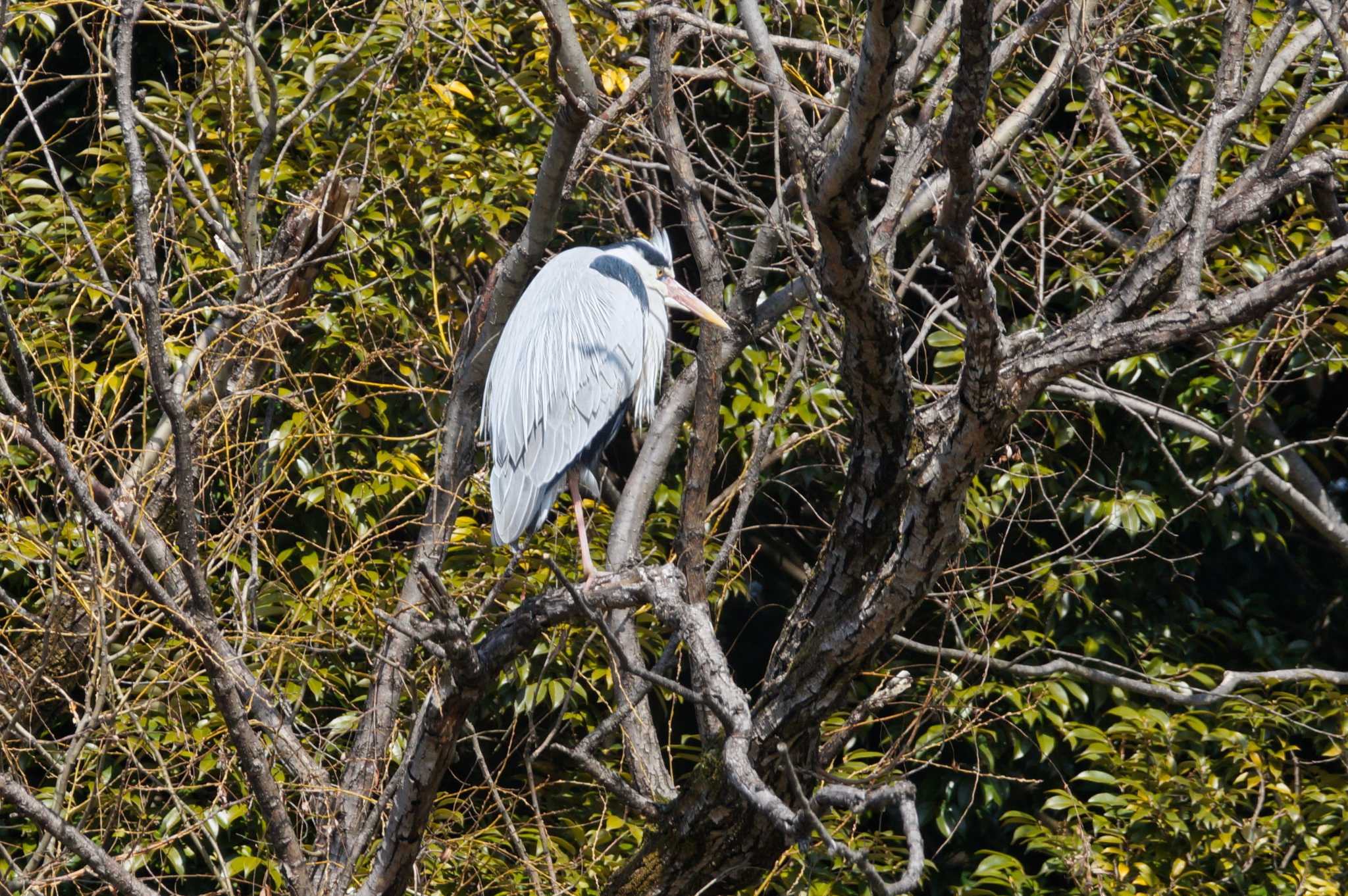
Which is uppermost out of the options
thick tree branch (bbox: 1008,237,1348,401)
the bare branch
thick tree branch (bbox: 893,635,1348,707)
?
thick tree branch (bbox: 1008,237,1348,401)

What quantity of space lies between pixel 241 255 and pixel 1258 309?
2805 mm

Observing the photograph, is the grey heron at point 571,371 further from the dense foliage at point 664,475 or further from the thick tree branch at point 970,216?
the thick tree branch at point 970,216

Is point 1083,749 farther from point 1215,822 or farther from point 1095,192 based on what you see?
point 1095,192

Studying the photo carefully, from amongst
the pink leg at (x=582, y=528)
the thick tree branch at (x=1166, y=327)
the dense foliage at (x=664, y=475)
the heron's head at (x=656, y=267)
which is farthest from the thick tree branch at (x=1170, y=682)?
the thick tree branch at (x=1166, y=327)

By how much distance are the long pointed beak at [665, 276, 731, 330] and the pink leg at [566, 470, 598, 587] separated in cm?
54

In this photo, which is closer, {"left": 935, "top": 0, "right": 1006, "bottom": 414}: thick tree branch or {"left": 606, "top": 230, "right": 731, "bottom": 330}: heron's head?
{"left": 935, "top": 0, "right": 1006, "bottom": 414}: thick tree branch

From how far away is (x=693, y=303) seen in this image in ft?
12.4

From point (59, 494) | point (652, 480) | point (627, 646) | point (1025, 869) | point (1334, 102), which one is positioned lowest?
point (1025, 869)

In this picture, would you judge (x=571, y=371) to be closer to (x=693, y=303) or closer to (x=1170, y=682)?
(x=693, y=303)

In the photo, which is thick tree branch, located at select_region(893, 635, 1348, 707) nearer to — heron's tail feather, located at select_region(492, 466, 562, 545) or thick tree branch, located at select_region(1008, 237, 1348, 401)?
heron's tail feather, located at select_region(492, 466, 562, 545)

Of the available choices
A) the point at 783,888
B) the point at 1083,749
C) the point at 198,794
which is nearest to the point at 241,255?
the point at 198,794

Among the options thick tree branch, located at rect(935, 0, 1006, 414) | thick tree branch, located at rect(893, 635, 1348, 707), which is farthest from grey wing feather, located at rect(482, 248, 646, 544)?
thick tree branch, located at rect(935, 0, 1006, 414)

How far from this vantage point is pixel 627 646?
3.61 m

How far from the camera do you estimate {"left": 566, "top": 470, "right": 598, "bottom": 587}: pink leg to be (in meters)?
3.12
